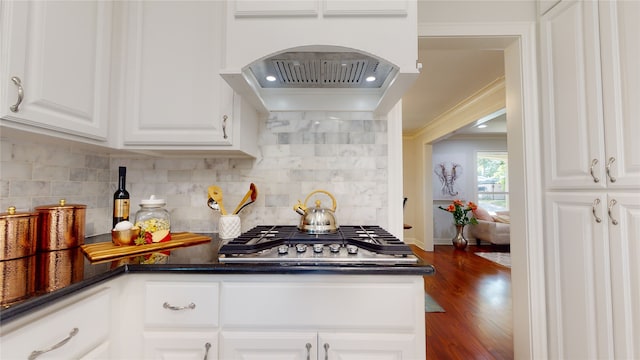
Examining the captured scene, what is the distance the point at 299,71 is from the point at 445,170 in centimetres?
562

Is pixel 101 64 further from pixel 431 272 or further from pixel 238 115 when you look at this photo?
pixel 431 272

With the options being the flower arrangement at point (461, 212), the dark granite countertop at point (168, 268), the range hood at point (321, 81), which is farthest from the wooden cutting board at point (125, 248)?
the flower arrangement at point (461, 212)

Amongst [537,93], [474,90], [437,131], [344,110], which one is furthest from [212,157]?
[437,131]

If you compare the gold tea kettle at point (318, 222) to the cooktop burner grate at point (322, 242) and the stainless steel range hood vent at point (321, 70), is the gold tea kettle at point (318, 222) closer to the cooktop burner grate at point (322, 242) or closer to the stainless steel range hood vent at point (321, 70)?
the cooktop burner grate at point (322, 242)

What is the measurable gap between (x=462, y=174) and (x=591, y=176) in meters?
5.19

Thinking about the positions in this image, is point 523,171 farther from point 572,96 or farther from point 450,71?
point 450,71

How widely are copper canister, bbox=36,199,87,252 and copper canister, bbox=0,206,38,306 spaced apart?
7cm

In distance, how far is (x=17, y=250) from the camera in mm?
952

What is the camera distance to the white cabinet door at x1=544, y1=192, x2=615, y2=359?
1.21 metres

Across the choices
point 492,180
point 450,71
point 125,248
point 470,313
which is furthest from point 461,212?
point 125,248

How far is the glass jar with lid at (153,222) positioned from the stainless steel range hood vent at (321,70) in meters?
0.83

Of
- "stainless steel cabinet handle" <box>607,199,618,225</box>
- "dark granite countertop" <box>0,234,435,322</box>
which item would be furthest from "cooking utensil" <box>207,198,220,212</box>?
"stainless steel cabinet handle" <box>607,199,618,225</box>

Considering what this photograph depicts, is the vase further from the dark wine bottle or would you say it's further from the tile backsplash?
the dark wine bottle

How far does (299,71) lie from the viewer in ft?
4.39
